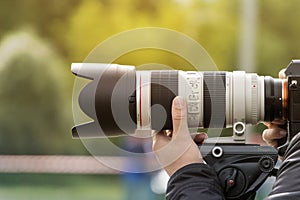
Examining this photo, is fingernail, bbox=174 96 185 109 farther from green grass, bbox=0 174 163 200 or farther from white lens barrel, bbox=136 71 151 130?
green grass, bbox=0 174 163 200

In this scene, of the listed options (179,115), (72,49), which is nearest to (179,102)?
(179,115)

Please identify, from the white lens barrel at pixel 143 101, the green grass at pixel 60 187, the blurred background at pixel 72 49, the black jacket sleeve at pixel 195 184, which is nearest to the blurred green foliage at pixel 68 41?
the blurred background at pixel 72 49

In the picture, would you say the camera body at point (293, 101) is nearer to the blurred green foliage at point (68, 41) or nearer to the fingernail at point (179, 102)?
the fingernail at point (179, 102)

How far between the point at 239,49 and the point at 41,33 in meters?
1.23

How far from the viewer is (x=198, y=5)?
4.51 m

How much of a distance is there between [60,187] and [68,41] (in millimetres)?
923

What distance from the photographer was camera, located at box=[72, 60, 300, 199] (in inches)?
59.2

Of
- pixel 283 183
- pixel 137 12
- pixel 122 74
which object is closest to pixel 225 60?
pixel 137 12

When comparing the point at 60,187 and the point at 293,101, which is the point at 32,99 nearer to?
the point at 60,187

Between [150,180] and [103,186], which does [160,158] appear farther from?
[103,186]

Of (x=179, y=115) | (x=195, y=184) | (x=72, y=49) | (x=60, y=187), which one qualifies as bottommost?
(x=60, y=187)

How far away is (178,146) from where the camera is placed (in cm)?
146

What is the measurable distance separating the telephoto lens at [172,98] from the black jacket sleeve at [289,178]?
25 centimetres

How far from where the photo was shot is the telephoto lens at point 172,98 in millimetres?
1521
